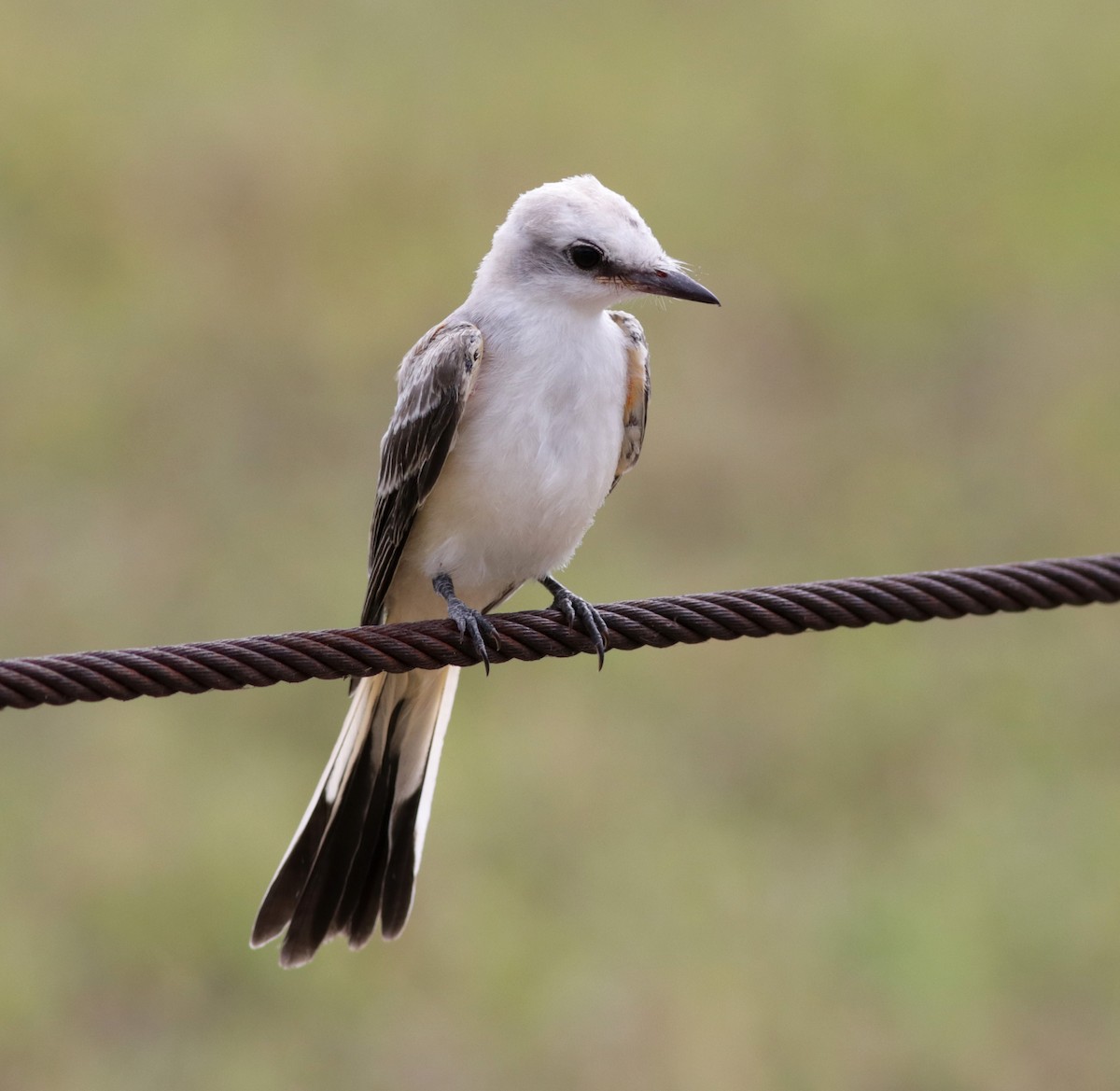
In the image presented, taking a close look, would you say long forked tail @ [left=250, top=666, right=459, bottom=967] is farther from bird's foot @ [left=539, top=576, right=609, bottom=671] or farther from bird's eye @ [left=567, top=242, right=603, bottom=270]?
bird's eye @ [left=567, top=242, right=603, bottom=270]

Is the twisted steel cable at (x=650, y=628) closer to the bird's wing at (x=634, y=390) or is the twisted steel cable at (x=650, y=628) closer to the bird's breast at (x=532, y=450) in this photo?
the bird's breast at (x=532, y=450)

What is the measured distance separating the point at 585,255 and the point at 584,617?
980mm

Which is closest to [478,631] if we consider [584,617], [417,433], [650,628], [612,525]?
[584,617]

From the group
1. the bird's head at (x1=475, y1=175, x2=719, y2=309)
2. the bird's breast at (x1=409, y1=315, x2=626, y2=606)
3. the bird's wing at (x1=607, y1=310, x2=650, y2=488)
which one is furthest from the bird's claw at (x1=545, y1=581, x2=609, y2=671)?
the bird's head at (x1=475, y1=175, x2=719, y2=309)

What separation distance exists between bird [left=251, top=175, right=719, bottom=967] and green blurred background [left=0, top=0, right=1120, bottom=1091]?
253cm

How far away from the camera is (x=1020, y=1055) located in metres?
7.35

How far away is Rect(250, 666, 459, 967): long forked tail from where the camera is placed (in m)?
4.62

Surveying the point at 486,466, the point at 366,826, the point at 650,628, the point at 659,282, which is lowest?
the point at 366,826

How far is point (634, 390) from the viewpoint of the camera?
4.61 meters

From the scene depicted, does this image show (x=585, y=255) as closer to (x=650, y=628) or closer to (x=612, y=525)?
(x=650, y=628)

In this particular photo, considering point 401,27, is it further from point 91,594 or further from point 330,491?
point 91,594

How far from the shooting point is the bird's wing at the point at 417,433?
434cm

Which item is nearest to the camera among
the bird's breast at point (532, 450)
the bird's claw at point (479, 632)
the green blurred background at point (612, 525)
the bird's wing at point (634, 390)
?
the bird's claw at point (479, 632)

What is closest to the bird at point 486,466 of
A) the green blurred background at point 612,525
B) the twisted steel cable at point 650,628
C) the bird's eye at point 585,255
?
the bird's eye at point 585,255
